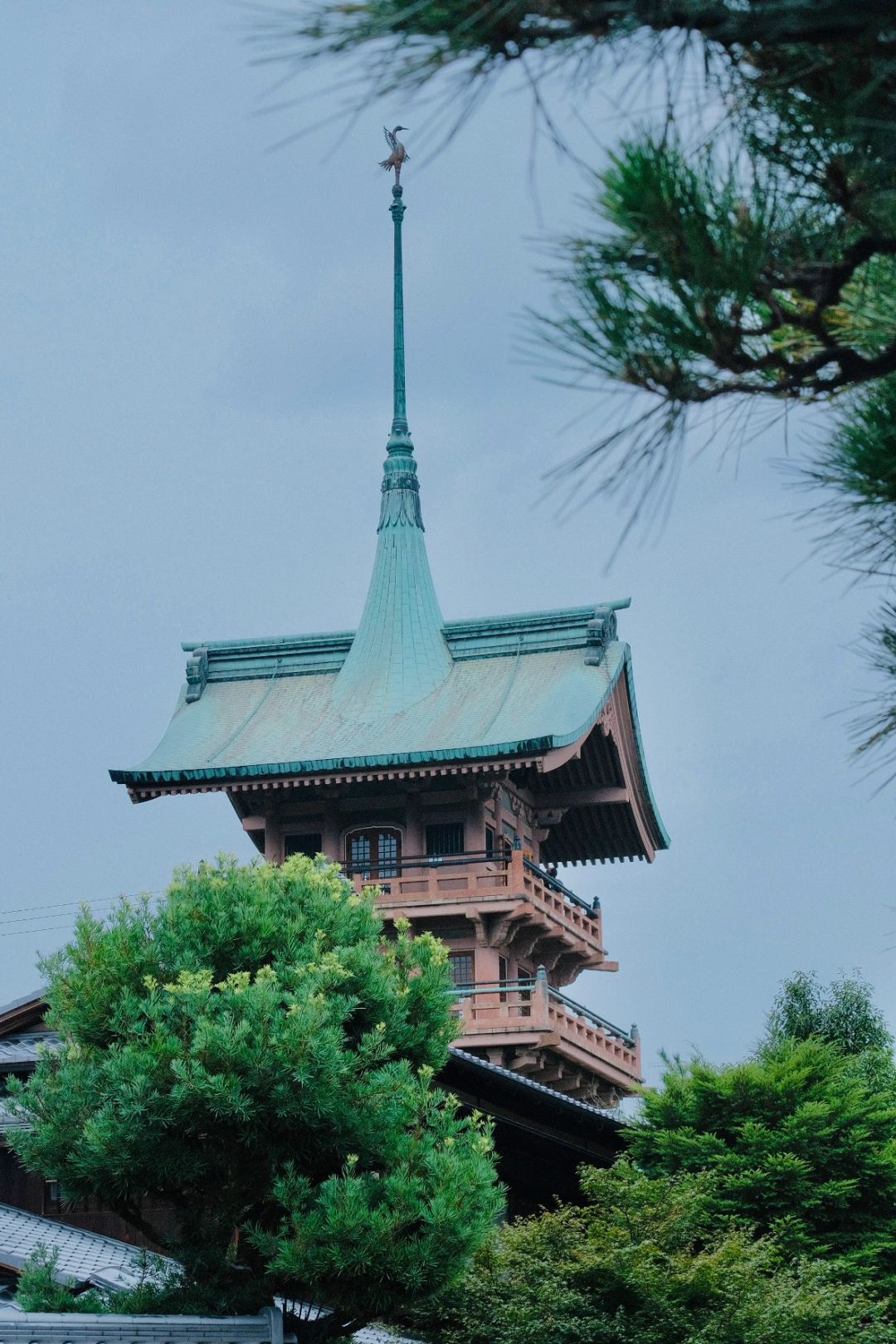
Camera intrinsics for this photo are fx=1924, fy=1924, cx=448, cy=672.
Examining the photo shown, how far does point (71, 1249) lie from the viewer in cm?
1995

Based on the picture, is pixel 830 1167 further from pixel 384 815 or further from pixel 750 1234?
pixel 384 815

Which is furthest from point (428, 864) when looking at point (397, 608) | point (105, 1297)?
point (105, 1297)

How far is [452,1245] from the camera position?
1608 centimetres

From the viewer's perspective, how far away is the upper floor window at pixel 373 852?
34031 mm

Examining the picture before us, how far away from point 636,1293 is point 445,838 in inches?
668

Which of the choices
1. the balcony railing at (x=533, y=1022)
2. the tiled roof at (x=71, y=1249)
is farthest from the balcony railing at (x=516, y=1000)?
the tiled roof at (x=71, y=1249)

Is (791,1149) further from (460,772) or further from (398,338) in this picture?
(398,338)

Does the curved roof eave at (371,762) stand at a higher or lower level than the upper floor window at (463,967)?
higher

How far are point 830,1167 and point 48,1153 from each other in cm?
986

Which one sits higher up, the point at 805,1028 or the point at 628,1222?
the point at 805,1028

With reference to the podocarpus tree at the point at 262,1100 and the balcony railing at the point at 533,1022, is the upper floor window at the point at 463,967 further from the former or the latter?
the podocarpus tree at the point at 262,1100

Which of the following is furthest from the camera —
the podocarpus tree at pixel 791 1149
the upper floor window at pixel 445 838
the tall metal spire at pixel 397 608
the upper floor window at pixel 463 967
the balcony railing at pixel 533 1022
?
the tall metal spire at pixel 397 608

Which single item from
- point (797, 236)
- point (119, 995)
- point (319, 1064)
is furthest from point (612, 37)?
point (119, 995)

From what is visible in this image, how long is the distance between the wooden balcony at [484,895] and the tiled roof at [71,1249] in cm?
1173
